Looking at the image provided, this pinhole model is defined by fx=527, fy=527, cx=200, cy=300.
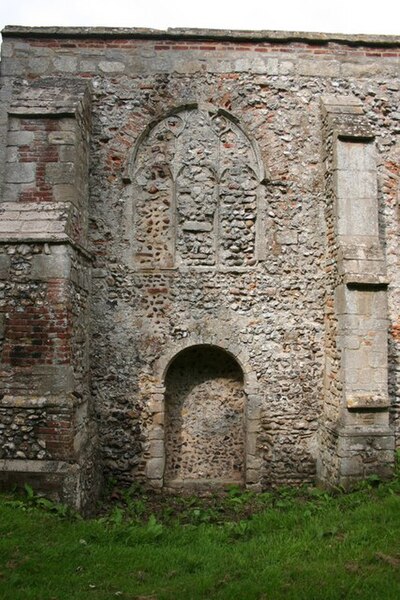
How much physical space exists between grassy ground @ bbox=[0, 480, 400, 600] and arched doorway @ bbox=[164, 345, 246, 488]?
43.8 inches

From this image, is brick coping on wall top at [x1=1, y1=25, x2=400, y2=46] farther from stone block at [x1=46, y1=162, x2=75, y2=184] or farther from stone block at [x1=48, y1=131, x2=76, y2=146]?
stone block at [x1=46, y1=162, x2=75, y2=184]

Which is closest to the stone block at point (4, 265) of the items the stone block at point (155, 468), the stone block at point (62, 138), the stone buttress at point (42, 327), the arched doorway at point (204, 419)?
the stone buttress at point (42, 327)

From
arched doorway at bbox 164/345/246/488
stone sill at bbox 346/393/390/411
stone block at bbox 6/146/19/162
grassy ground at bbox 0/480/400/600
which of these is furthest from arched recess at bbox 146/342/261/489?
stone block at bbox 6/146/19/162

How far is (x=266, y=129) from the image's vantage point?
8695 mm

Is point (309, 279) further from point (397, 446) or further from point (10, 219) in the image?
point (10, 219)

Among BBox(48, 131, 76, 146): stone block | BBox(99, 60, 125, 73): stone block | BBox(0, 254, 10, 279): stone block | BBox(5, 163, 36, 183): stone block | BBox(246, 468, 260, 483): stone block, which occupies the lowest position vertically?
BBox(246, 468, 260, 483): stone block

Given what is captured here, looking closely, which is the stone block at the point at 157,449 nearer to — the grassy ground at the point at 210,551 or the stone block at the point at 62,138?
the grassy ground at the point at 210,551

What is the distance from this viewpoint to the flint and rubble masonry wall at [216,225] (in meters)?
8.16

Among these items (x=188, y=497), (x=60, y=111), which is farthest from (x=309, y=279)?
(x=60, y=111)

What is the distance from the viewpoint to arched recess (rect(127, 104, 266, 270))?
846 cm

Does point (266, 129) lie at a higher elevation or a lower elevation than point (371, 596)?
higher

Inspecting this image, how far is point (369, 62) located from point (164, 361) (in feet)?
20.1

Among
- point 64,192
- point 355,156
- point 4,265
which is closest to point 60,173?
point 64,192

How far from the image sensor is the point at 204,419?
848 cm
